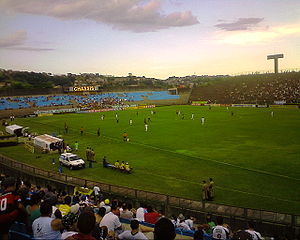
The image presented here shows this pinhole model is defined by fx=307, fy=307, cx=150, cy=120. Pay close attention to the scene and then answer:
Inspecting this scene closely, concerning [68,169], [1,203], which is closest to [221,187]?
[68,169]

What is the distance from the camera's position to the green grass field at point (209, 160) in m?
18.5

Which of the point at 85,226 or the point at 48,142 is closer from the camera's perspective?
the point at 85,226

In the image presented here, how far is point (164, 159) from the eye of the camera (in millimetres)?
27125

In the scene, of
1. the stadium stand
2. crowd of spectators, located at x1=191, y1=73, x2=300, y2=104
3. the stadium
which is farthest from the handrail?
crowd of spectators, located at x1=191, y1=73, x2=300, y2=104

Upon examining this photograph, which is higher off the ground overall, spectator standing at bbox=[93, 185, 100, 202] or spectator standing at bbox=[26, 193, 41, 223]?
spectator standing at bbox=[26, 193, 41, 223]

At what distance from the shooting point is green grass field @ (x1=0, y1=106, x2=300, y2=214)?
727 inches

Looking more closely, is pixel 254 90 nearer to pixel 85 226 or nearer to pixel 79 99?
pixel 79 99

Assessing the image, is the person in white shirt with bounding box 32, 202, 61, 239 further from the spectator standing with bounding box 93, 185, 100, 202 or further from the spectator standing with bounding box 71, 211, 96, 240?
the spectator standing with bounding box 93, 185, 100, 202

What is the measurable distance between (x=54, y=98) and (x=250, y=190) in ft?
280

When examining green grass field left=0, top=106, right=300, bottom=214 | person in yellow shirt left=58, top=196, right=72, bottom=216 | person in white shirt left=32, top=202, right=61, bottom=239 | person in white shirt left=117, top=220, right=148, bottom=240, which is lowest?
green grass field left=0, top=106, right=300, bottom=214

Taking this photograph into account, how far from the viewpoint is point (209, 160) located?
1016 inches

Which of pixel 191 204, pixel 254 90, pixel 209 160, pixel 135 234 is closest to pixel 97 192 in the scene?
pixel 191 204

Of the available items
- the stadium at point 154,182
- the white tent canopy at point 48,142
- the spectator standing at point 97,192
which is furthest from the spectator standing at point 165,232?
the white tent canopy at point 48,142

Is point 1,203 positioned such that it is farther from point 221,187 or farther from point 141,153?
point 141,153
